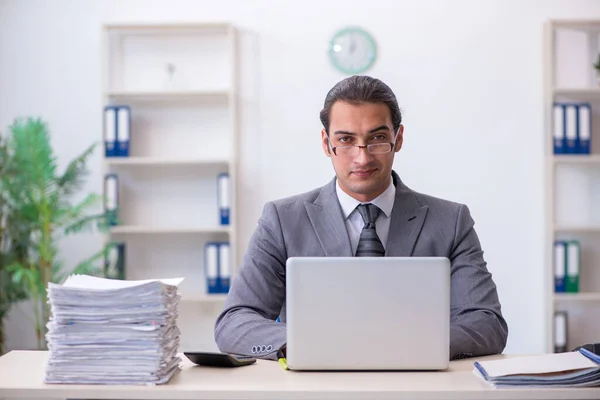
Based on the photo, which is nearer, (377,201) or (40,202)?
(377,201)

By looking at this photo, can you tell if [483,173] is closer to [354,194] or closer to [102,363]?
[354,194]

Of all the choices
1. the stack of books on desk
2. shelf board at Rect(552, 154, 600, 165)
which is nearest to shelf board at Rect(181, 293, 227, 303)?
shelf board at Rect(552, 154, 600, 165)

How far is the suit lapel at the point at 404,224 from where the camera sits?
2379mm

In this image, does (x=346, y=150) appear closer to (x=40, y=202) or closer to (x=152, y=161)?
(x=152, y=161)

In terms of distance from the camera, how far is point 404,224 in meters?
2.41

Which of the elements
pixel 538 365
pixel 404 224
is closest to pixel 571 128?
pixel 404 224

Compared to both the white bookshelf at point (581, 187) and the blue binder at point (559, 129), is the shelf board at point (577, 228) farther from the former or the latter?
the blue binder at point (559, 129)

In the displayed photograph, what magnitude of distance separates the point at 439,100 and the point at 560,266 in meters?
1.15

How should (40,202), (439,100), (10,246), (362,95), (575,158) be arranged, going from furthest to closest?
1. (439,100)
2. (10,246)
3. (575,158)
4. (40,202)
5. (362,95)

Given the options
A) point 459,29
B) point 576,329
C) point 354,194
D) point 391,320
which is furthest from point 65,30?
point 391,320

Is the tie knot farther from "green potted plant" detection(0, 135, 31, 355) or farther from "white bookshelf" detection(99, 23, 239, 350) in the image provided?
"green potted plant" detection(0, 135, 31, 355)

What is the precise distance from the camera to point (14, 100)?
4867 mm

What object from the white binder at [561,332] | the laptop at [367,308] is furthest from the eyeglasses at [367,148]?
the white binder at [561,332]

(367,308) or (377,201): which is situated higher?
(377,201)
